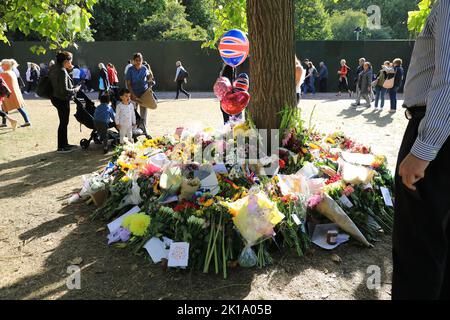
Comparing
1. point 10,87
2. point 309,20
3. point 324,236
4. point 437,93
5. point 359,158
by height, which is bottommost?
point 324,236

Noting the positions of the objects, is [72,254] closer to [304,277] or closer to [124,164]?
[124,164]

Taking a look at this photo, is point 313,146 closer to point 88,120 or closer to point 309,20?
point 88,120

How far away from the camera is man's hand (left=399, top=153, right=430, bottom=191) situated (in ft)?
6.34

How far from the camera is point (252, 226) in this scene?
3.40 metres

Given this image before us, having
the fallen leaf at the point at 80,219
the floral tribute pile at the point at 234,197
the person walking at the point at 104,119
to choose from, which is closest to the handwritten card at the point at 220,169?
the floral tribute pile at the point at 234,197

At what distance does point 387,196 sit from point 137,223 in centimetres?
269

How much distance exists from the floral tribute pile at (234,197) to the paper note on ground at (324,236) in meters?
0.06

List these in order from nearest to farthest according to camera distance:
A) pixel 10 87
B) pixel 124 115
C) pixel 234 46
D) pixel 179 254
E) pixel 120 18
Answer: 1. pixel 179 254
2. pixel 234 46
3. pixel 124 115
4. pixel 10 87
5. pixel 120 18

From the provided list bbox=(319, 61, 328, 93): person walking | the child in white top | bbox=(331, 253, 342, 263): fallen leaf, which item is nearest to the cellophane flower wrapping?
bbox=(331, 253, 342, 263): fallen leaf

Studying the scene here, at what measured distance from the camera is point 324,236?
3.85 meters

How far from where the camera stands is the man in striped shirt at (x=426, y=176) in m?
1.88

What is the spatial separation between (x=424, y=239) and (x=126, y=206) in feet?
10.5

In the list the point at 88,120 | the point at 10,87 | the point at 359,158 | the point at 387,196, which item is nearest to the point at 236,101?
the point at 359,158
